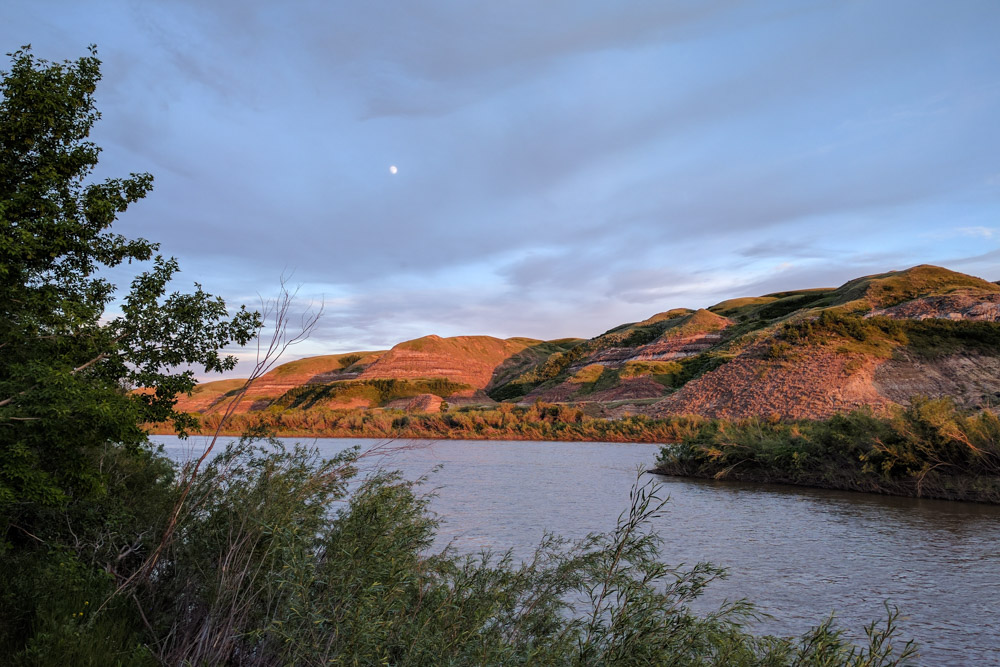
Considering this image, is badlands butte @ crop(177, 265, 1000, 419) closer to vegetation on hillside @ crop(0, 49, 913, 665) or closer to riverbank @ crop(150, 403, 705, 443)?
vegetation on hillside @ crop(0, 49, 913, 665)

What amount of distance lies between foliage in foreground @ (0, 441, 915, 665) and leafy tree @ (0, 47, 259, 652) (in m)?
1.10

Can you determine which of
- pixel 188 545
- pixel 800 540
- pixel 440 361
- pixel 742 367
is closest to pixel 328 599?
pixel 188 545

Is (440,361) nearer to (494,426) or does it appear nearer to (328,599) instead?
(494,426)

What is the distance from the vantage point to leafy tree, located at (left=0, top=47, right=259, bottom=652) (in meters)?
→ 6.14

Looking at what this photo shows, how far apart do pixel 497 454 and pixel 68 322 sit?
38.8m

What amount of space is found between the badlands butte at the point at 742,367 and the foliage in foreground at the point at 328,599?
1.66 metres

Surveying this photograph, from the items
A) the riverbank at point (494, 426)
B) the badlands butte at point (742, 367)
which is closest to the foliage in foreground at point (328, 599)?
the badlands butte at point (742, 367)

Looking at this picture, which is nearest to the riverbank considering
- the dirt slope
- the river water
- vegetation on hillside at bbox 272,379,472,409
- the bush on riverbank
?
the bush on riverbank

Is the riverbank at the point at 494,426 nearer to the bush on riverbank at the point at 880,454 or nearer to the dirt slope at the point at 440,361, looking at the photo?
the bush on riverbank at the point at 880,454

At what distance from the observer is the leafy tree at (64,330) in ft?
20.1

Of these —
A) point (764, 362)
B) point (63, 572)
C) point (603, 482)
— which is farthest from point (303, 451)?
point (764, 362)

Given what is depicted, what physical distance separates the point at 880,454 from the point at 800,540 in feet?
32.8

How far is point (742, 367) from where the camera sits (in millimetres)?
59312

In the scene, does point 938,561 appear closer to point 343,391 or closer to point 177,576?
point 177,576
